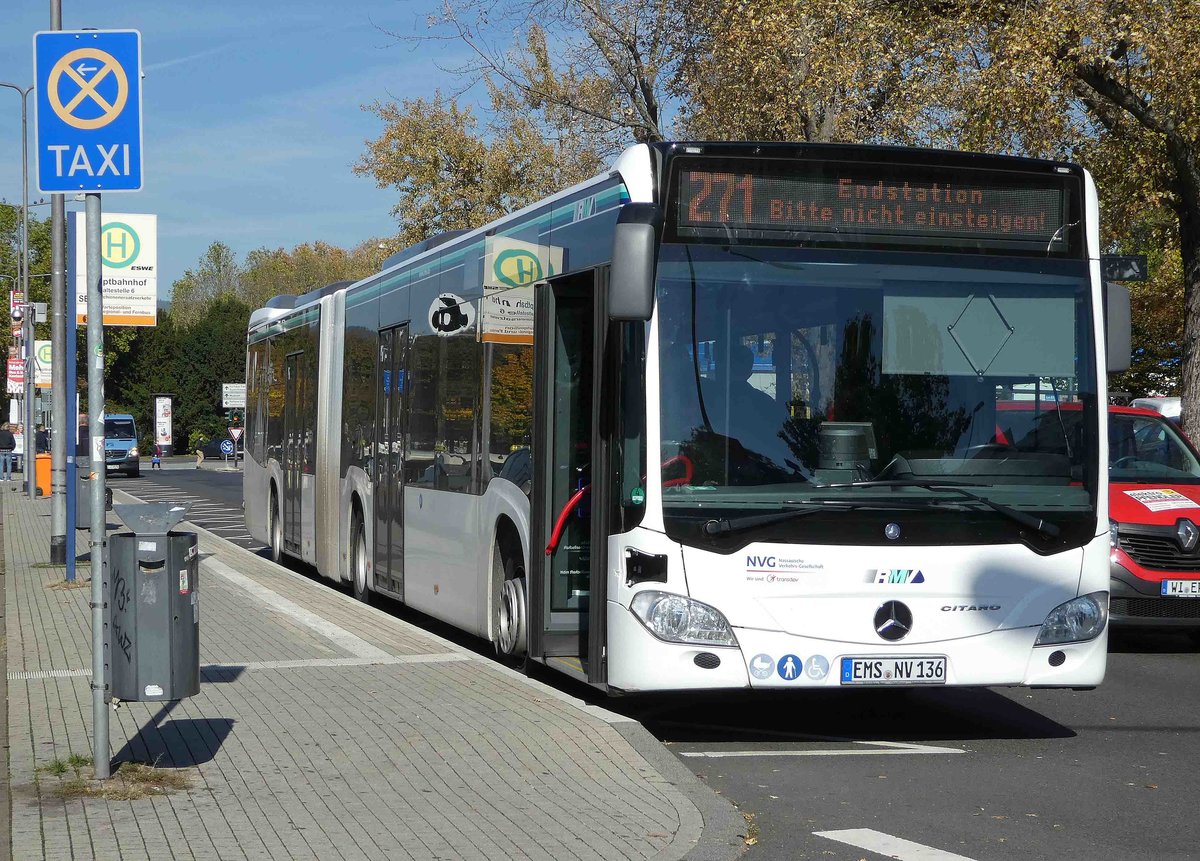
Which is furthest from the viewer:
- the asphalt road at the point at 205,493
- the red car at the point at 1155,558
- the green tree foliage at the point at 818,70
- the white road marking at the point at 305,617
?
the asphalt road at the point at 205,493

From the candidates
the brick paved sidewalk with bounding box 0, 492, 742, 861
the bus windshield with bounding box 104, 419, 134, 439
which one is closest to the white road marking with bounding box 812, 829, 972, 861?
the brick paved sidewalk with bounding box 0, 492, 742, 861

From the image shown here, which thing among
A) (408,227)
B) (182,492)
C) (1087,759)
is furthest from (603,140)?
(1087,759)

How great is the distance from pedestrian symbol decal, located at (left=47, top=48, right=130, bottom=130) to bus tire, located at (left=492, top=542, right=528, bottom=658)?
4042mm

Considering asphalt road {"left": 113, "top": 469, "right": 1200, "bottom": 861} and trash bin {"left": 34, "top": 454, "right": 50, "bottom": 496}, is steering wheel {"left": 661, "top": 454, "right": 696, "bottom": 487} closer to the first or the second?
asphalt road {"left": 113, "top": 469, "right": 1200, "bottom": 861}

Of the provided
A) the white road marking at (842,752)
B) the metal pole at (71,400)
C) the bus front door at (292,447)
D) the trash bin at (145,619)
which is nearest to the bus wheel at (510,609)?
the white road marking at (842,752)

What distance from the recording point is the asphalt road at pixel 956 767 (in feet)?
20.7

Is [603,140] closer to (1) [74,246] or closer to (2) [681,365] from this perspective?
(1) [74,246]

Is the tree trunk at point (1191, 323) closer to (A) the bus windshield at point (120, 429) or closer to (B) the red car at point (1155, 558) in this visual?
(B) the red car at point (1155, 558)

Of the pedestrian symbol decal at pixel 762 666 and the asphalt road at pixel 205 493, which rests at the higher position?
the pedestrian symbol decal at pixel 762 666

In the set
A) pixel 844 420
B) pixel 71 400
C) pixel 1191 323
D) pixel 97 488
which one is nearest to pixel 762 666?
pixel 844 420

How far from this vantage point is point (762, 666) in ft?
26.0

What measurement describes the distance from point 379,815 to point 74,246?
11341mm

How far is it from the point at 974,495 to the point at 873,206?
1510 mm

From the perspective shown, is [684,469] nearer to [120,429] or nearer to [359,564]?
[359,564]
